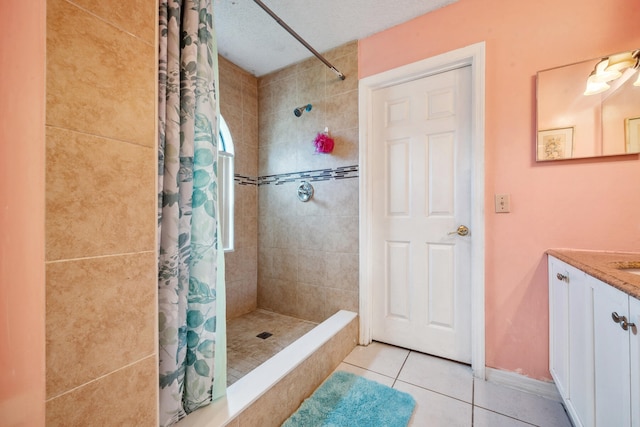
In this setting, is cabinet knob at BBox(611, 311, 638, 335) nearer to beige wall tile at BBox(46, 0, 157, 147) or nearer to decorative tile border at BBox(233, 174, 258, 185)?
beige wall tile at BBox(46, 0, 157, 147)

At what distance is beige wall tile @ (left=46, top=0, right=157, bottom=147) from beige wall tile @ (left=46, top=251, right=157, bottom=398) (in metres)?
0.34

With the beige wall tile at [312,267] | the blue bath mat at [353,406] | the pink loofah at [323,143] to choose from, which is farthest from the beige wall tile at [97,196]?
the beige wall tile at [312,267]

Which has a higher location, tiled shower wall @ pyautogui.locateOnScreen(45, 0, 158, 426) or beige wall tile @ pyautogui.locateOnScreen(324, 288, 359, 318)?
tiled shower wall @ pyautogui.locateOnScreen(45, 0, 158, 426)

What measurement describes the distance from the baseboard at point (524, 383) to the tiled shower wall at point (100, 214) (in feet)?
5.76

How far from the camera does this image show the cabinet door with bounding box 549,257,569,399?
112cm

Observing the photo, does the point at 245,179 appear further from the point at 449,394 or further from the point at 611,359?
the point at 611,359

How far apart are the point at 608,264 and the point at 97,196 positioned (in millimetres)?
1780

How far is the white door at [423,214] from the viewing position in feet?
5.40

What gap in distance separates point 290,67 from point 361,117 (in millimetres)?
953

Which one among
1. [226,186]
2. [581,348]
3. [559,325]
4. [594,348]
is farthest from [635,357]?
[226,186]

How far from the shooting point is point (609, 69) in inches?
47.5

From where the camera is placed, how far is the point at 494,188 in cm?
148

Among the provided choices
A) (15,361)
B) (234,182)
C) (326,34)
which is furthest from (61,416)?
(326,34)

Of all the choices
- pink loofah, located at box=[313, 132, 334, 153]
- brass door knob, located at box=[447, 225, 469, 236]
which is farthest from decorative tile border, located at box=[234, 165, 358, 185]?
brass door knob, located at box=[447, 225, 469, 236]
